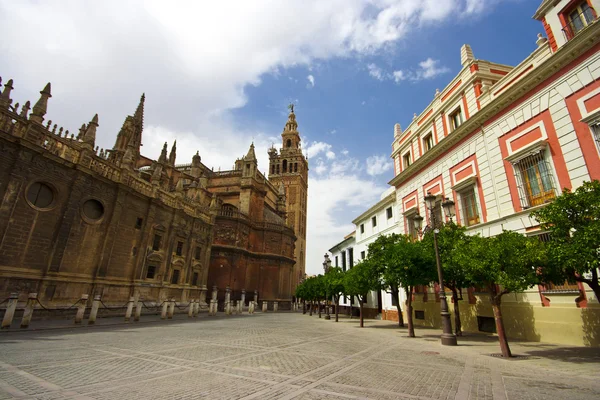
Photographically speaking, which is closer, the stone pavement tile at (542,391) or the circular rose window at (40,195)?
the stone pavement tile at (542,391)

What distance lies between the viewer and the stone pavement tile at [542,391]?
183 inches

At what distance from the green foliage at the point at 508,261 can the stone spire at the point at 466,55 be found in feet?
41.4

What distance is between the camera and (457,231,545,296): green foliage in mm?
7688

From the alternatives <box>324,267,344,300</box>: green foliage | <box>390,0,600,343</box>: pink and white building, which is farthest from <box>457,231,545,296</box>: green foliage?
<box>324,267,344,300</box>: green foliage

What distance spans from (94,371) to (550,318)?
14.7 metres

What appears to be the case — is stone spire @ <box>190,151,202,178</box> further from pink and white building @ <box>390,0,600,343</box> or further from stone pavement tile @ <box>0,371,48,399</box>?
stone pavement tile @ <box>0,371,48,399</box>

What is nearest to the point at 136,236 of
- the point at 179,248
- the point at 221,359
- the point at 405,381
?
the point at 179,248

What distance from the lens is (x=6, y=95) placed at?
15.0 m

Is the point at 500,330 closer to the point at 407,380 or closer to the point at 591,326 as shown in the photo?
the point at 591,326

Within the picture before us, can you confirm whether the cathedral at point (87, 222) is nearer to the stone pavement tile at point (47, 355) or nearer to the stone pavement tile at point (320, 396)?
the stone pavement tile at point (47, 355)

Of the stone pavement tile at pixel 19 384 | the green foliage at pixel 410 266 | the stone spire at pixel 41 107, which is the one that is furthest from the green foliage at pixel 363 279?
the stone spire at pixel 41 107

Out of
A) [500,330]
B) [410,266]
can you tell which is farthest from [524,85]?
[500,330]

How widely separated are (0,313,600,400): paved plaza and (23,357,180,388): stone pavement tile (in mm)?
17

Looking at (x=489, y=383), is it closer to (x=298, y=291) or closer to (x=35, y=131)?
(x=35, y=131)
